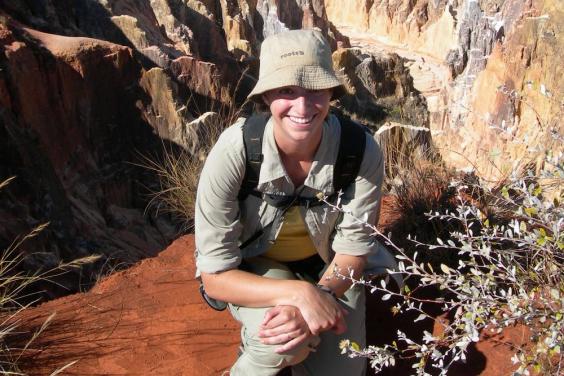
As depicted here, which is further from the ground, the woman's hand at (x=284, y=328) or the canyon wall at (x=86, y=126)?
the woman's hand at (x=284, y=328)

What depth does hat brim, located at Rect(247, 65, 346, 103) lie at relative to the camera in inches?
67.4

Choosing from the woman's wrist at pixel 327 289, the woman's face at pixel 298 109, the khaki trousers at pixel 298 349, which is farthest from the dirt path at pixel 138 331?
the woman's face at pixel 298 109

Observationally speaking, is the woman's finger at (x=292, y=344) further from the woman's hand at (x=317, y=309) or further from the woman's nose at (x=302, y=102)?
the woman's nose at (x=302, y=102)

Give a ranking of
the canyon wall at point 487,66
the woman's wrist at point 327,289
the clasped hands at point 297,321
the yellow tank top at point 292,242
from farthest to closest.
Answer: the canyon wall at point 487,66
the yellow tank top at point 292,242
the woman's wrist at point 327,289
the clasped hands at point 297,321

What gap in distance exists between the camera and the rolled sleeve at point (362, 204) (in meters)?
Answer: 2.01

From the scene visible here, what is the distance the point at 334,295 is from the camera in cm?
199

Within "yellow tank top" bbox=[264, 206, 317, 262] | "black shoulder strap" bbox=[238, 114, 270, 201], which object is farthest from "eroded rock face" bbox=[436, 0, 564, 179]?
"black shoulder strap" bbox=[238, 114, 270, 201]

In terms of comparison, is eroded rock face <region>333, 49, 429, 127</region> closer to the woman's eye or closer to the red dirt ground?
the red dirt ground

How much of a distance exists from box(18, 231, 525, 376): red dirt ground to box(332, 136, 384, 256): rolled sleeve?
68 centimetres

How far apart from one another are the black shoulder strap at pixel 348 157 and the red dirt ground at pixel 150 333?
0.93 m

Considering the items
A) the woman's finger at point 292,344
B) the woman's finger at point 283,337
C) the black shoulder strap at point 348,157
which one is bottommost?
the woman's finger at point 292,344

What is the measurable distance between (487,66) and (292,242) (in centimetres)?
1125

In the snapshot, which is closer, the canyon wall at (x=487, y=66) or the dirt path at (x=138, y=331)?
the dirt path at (x=138, y=331)

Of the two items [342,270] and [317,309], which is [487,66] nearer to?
[342,270]
